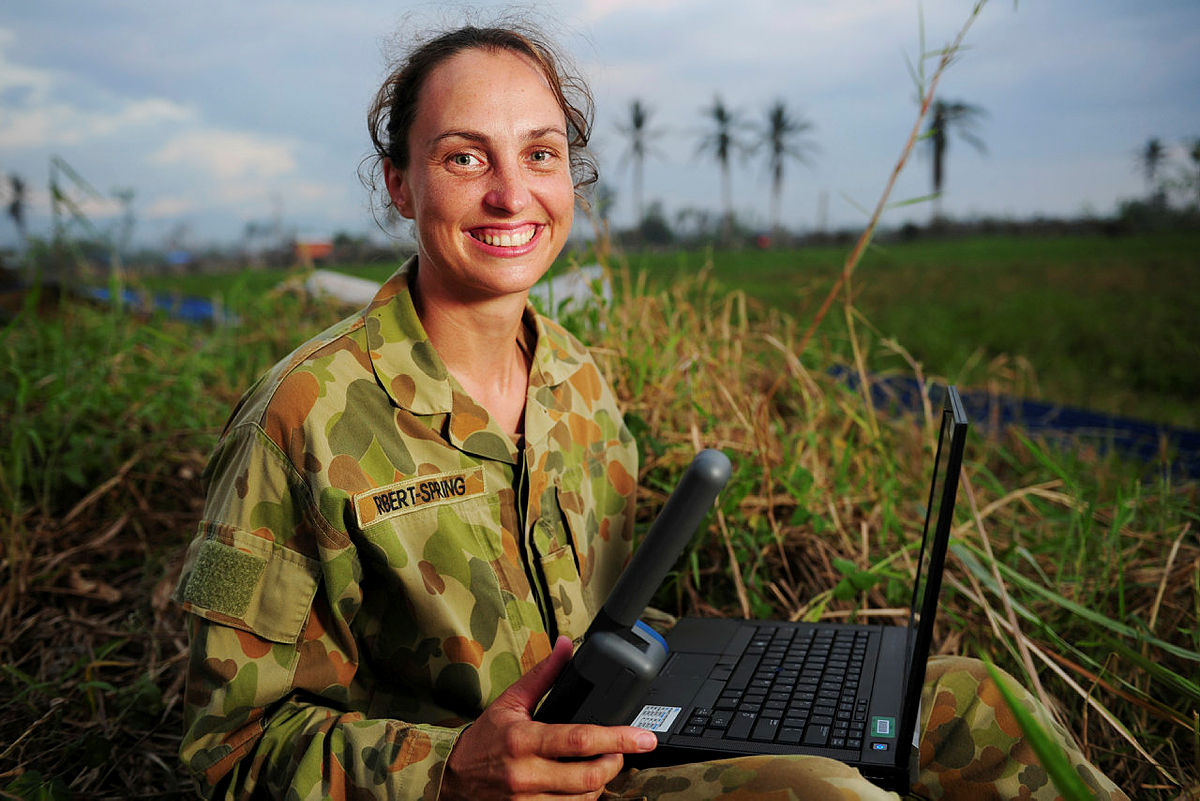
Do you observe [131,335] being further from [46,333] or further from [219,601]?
[219,601]

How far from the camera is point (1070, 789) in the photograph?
2.06 ft

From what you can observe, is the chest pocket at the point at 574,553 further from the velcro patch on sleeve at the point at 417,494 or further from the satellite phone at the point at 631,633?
the satellite phone at the point at 631,633

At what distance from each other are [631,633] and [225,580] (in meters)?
0.65

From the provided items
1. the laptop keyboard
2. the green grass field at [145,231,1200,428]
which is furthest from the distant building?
the laptop keyboard

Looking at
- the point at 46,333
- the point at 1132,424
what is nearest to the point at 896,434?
the point at 1132,424

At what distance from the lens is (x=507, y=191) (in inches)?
53.7

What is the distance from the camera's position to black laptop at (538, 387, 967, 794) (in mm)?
876

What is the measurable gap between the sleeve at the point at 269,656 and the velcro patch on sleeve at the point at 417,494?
7cm

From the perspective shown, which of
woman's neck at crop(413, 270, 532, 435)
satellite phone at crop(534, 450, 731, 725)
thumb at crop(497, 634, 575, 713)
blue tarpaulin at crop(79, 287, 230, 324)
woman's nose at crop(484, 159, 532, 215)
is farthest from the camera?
blue tarpaulin at crop(79, 287, 230, 324)

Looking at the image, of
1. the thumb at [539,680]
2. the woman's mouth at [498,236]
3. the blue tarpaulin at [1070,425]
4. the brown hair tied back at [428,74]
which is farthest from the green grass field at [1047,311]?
the thumb at [539,680]

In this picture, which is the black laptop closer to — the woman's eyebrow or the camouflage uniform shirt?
the camouflage uniform shirt

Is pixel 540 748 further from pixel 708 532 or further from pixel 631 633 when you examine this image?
pixel 708 532

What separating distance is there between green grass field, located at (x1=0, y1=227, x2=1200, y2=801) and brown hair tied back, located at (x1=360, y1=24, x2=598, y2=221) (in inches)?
33.3

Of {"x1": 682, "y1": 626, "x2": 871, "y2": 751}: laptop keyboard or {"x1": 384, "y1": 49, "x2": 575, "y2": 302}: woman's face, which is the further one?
{"x1": 384, "y1": 49, "x2": 575, "y2": 302}: woman's face
